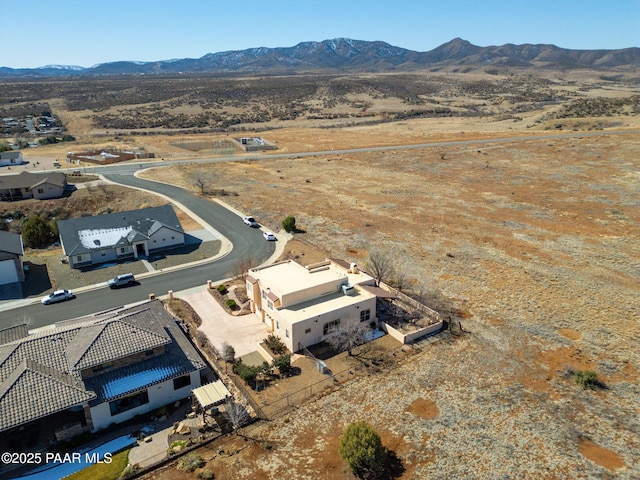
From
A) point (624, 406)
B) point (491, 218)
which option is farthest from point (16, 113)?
point (624, 406)

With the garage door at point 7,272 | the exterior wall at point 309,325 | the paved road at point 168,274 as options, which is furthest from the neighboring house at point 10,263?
the exterior wall at point 309,325

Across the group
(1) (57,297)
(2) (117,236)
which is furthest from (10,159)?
(1) (57,297)

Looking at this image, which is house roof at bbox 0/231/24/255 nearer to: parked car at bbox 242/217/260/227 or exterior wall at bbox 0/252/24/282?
exterior wall at bbox 0/252/24/282

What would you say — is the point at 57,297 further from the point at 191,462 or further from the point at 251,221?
the point at 251,221

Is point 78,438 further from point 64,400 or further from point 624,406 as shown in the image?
point 624,406

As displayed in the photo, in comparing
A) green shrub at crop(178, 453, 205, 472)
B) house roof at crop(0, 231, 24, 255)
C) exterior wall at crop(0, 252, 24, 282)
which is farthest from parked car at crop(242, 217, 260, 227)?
green shrub at crop(178, 453, 205, 472)
